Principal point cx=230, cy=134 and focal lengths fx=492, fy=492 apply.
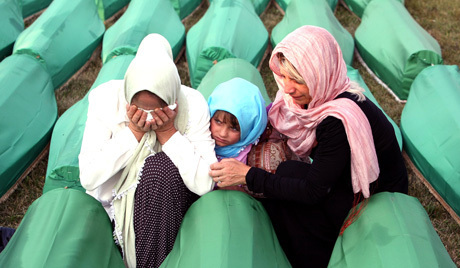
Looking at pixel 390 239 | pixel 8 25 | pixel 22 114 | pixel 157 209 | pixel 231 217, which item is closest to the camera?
pixel 390 239

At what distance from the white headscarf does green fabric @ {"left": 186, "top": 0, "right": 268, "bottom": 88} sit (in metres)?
1.11

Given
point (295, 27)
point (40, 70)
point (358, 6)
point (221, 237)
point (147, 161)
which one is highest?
point (147, 161)

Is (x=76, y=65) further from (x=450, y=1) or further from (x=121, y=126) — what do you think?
(x=450, y=1)

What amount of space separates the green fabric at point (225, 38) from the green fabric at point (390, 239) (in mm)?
1624

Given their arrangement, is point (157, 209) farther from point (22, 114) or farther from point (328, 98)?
point (22, 114)

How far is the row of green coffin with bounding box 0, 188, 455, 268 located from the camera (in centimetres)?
156

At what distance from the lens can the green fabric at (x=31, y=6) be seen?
4.32 meters

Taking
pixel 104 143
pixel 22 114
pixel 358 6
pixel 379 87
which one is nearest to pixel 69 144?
pixel 22 114

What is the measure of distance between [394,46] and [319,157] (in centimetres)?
196

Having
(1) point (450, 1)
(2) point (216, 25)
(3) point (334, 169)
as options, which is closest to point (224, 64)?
(2) point (216, 25)

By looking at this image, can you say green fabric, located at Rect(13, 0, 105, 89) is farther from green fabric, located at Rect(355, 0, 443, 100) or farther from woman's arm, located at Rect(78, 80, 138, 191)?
green fabric, located at Rect(355, 0, 443, 100)

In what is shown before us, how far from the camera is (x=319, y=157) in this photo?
1745 millimetres

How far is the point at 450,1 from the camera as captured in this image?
4.87m

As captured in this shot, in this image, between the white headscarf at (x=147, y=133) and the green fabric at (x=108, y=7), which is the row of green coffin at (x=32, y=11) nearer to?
the green fabric at (x=108, y=7)
